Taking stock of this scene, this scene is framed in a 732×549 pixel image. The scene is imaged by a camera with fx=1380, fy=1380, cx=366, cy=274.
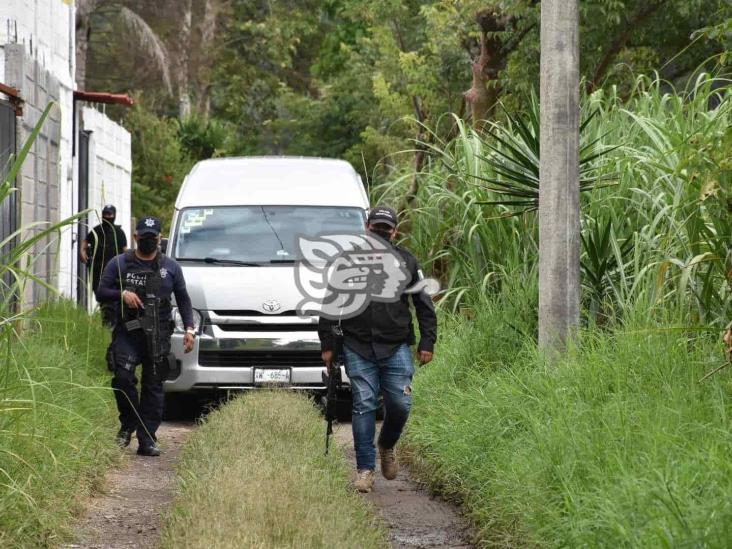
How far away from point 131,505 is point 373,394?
1.61 m

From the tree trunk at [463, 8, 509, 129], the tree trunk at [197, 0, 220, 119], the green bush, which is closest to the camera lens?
the green bush

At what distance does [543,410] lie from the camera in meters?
7.32

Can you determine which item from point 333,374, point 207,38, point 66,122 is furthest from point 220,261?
point 207,38

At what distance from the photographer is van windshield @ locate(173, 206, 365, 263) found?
1230cm

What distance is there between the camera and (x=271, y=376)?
11.6 m

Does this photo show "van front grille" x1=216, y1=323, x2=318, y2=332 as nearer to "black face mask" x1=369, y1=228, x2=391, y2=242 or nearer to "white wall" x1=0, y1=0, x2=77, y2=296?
"black face mask" x1=369, y1=228, x2=391, y2=242

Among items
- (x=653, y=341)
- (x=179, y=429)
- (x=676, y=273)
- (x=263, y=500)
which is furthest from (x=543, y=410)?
(x=179, y=429)

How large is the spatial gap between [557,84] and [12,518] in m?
4.32

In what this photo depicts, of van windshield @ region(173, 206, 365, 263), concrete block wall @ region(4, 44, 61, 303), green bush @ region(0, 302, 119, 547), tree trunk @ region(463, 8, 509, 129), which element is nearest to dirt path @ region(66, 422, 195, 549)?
green bush @ region(0, 302, 119, 547)

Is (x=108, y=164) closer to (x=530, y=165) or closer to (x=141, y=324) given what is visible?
(x=141, y=324)

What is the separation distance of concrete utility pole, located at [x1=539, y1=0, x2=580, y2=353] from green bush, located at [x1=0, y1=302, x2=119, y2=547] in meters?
2.87

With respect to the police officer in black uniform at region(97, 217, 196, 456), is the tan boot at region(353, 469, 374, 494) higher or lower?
lower

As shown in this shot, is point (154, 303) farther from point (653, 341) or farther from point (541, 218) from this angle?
point (653, 341)

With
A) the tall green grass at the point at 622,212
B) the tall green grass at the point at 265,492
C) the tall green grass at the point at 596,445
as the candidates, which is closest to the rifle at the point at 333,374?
the tall green grass at the point at 265,492
